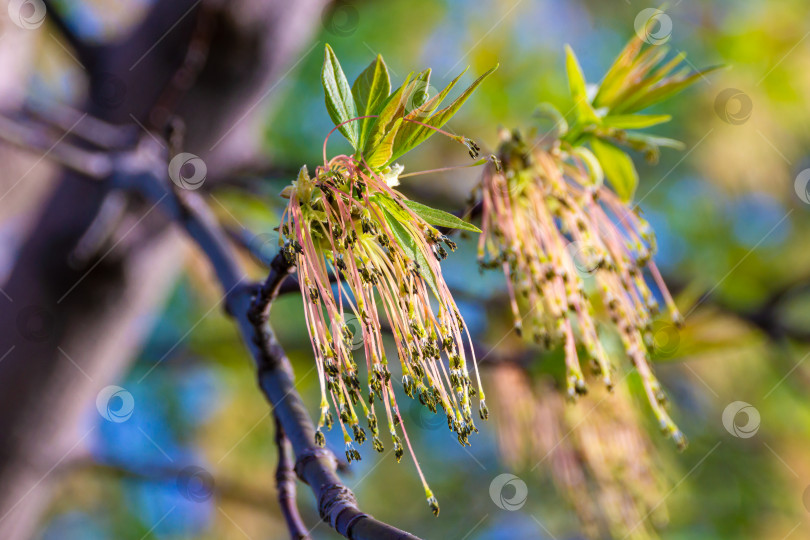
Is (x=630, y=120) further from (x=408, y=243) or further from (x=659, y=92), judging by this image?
(x=408, y=243)

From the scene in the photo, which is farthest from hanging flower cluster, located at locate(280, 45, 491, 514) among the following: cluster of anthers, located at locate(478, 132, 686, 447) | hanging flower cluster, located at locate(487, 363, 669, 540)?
hanging flower cluster, located at locate(487, 363, 669, 540)

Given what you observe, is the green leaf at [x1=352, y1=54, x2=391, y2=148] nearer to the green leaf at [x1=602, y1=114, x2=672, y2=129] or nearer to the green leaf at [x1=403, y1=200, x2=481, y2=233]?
the green leaf at [x1=403, y1=200, x2=481, y2=233]

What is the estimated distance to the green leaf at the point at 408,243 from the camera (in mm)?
410

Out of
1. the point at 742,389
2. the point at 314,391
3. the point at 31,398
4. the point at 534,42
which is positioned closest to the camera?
the point at 31,398

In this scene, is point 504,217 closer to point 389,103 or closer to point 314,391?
point 389,103

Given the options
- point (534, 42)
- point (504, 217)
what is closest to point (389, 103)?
point (504, 217)

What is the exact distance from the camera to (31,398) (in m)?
1.12

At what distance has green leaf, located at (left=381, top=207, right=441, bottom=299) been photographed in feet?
1.34

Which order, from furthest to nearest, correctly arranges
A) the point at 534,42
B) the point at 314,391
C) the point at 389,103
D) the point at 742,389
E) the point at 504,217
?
the point at 314,391 < the point at 534,42 < the point at 742,389 < the point at 504,217 < the point at 389,103

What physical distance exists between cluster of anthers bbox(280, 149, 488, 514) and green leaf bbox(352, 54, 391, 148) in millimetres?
23

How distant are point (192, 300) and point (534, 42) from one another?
1222 millimetres

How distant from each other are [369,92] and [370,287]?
124 millimetres

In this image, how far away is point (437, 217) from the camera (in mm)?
413

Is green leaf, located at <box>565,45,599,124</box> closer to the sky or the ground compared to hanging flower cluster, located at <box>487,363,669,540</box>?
closer to the sky
